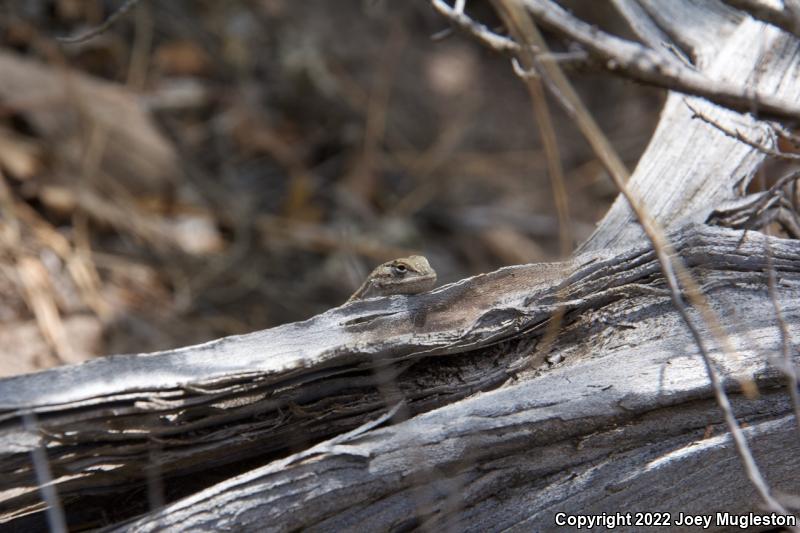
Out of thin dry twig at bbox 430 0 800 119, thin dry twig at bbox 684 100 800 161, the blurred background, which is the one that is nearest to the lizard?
thin dry twig at bbox 684 100 800 161

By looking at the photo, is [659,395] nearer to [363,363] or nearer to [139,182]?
[363,363]

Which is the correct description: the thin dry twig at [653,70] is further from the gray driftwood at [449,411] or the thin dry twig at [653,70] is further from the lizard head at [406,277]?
the lizard head at [406,277]

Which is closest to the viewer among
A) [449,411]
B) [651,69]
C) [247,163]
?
[651,69]

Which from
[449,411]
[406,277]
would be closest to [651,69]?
[449,411]

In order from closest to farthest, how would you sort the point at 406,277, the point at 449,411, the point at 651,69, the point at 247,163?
1. the point at 651,69
2. the point at 449,411
3. the point at 406,277
4. the point at 247,163

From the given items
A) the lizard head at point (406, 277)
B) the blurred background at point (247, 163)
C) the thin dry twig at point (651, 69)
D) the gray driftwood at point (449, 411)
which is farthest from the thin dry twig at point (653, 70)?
the blurred background at point (247, 163)

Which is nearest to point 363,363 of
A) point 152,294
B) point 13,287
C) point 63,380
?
point 63,380

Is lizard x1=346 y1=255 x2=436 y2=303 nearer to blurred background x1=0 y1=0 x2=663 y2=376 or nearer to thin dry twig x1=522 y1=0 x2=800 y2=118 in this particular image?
thin dry twig x1=522 y1=0 x2=800 y2=118

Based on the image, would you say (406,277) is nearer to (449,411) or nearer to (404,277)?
(404,277)
